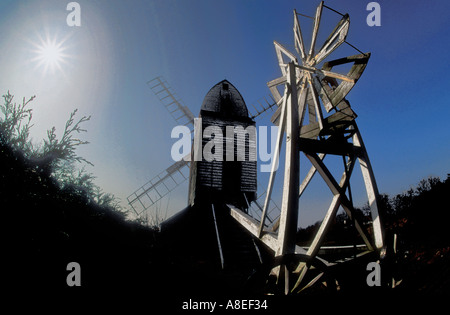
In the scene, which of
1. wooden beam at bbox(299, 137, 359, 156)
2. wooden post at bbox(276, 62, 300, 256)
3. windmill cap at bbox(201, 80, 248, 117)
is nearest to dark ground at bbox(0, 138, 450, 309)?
wooden post at bbox(276, 62, 300, 256)

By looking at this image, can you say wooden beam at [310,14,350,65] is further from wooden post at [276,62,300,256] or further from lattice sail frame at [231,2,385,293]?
wooden post at [276,62,300,256]

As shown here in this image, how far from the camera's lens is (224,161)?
13383 mm

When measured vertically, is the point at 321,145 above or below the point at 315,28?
below

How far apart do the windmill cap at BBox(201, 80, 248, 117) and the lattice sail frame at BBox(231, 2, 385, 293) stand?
9756 mm

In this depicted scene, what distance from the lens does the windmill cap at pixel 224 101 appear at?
15.0 metres

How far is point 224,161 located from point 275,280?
397 inches

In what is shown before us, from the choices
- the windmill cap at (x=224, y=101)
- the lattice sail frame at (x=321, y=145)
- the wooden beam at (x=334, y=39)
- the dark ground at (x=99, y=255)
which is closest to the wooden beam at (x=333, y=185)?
the lattice sail frame at (x=321, y=145)

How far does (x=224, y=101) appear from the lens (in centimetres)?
1535

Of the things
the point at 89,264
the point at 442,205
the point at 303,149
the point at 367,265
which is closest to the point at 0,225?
the point at 89,264

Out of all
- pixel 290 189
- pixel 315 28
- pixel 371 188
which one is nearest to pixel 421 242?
pixel 371 188

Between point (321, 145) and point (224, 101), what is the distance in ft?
39.3

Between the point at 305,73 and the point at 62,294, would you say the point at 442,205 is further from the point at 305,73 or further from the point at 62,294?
the point at 62,294

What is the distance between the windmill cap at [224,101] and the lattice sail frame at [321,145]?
976 cm

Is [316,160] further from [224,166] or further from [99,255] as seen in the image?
[224,166]
